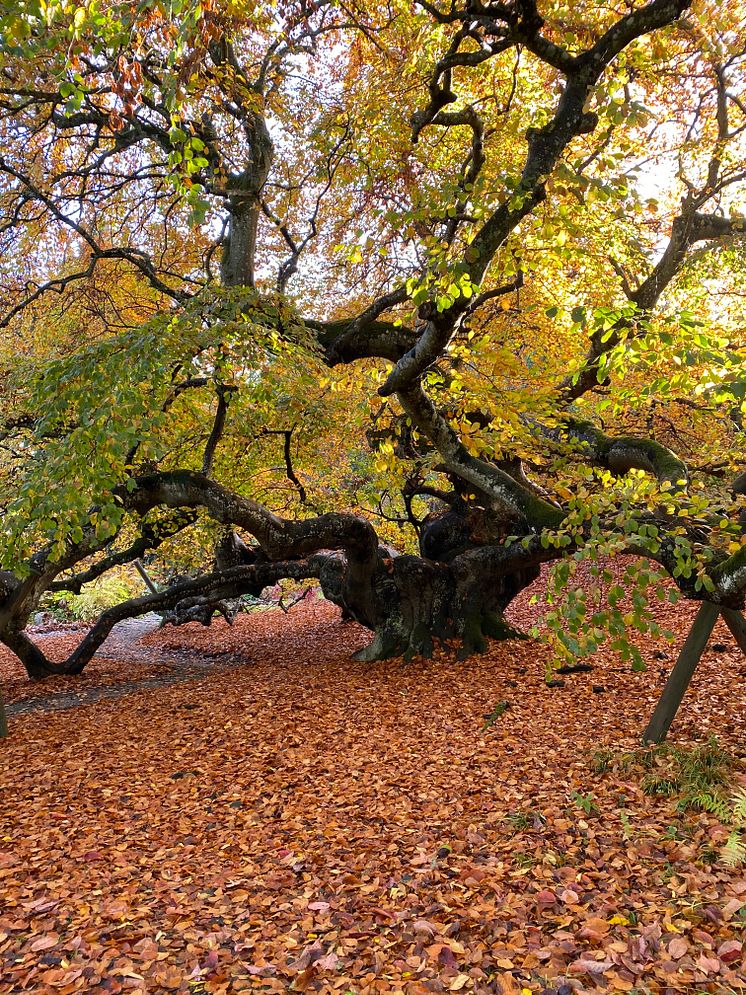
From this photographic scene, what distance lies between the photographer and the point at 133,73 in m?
3.46

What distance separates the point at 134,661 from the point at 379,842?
9493 millimetres

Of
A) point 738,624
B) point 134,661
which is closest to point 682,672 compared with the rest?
point 738,624

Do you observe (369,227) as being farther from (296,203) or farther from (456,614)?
(456,614)

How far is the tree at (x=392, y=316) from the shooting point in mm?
4488

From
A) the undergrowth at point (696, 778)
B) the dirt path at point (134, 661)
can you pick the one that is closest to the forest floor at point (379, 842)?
the undergrowth at point (696, 778)

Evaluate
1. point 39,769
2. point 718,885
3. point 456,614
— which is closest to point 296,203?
point 456,614

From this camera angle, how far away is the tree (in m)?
4.49

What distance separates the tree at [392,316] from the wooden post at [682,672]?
0.27m

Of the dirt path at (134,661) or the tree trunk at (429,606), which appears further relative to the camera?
the tree trunk at (429,606)

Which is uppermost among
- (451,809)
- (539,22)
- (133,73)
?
(539,22)

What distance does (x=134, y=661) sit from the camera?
1263 cm

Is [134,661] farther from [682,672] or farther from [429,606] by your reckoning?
[682,672]

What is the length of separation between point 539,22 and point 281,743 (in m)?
6.66

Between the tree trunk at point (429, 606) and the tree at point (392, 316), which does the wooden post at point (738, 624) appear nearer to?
the tree at point (392, 316)
